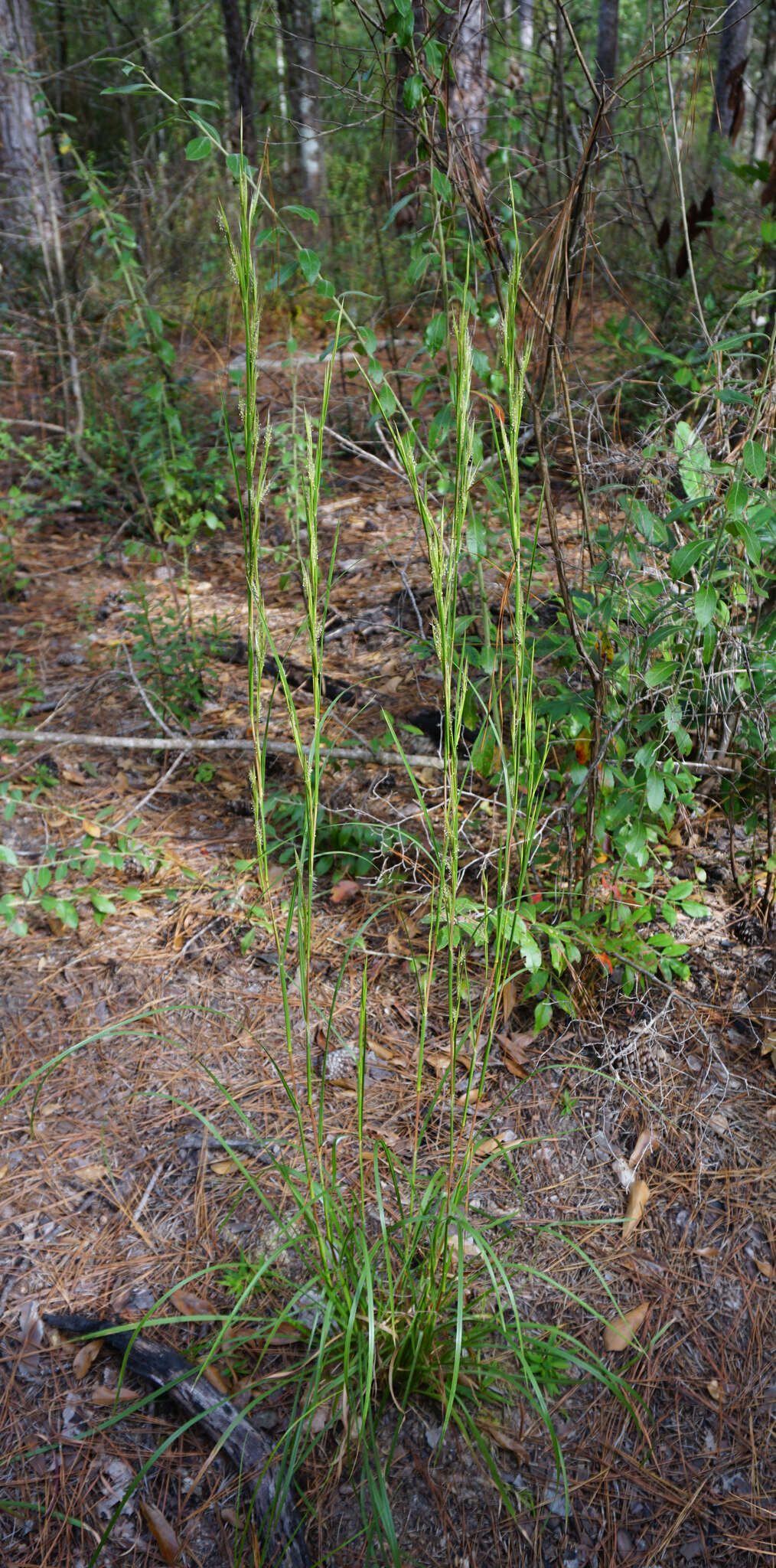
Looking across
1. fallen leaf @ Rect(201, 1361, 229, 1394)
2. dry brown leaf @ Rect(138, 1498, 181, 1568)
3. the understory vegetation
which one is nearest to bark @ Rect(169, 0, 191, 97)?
the understory vegetation

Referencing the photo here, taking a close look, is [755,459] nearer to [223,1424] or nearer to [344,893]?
[344,893]

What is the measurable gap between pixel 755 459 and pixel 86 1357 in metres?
1.75

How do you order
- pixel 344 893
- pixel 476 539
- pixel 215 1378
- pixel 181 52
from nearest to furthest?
pixel 215 1378 → pixel 476 539 → pixel 344 893 → pixel 181 52

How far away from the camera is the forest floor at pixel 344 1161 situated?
1.29 meters

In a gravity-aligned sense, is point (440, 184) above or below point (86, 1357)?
above

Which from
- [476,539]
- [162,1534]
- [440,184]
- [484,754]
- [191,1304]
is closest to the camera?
[162,1534]

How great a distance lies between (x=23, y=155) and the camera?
17.7ft

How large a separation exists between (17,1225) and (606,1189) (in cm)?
104

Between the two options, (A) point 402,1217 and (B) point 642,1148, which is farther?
(B) point 642,1148

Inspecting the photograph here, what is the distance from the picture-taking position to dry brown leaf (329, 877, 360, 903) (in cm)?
218

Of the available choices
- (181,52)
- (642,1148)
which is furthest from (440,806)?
(181,52)

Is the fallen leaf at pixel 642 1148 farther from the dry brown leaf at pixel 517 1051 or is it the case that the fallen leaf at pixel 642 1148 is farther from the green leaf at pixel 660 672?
the green leaf at pixel 660 672

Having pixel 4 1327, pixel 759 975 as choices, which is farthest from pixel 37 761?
pixel 759 975

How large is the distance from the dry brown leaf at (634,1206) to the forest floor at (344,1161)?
0.02m
